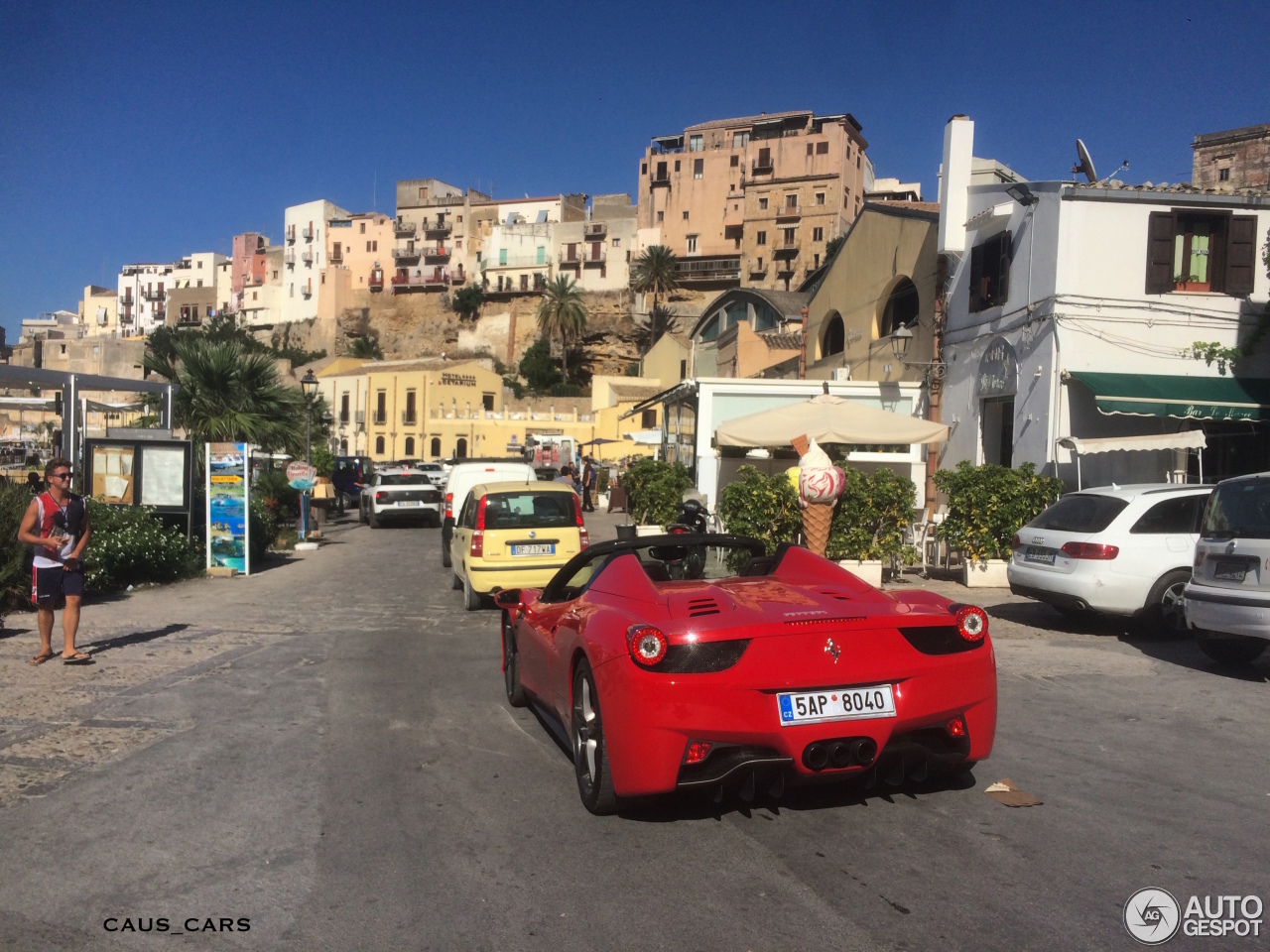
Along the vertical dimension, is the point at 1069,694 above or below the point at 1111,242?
below

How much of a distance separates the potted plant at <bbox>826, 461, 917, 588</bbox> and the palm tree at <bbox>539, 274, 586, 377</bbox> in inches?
2970

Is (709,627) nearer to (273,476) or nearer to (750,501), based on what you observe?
(750,501)

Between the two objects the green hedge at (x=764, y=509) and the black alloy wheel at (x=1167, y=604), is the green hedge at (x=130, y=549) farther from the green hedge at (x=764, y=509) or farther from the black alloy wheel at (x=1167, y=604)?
the black alloy wheel at (x=1167, y=604)

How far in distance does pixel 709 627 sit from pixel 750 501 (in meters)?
9.37

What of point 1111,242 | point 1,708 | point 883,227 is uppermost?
point 883,227

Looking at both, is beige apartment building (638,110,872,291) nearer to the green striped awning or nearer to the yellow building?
the yellow building

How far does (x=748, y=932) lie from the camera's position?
11.8 ft

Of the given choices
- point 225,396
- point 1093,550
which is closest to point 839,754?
point 1093,550

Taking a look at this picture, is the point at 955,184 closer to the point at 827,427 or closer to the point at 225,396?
the point at 827,427

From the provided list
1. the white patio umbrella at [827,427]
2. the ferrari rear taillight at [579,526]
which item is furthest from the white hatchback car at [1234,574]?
the ferrari rear taillight at [579,526]

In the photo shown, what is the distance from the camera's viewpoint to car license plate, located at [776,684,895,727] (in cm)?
438

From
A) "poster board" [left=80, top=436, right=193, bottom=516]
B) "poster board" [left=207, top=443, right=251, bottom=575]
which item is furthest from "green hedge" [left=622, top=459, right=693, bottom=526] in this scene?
"poster board" [left=80, top=436, right=193, bottom=516]

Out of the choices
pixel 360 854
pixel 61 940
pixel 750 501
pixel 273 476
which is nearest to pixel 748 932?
pixel 360 854

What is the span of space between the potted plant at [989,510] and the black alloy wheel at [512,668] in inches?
338
